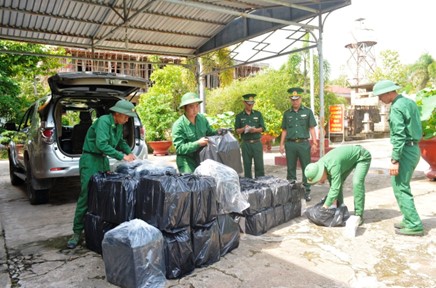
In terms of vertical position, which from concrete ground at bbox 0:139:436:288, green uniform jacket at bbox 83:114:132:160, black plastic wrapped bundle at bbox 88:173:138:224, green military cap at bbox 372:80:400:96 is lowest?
concrete ground at bbox 0:139:436:288

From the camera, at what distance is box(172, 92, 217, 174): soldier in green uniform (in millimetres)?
4016

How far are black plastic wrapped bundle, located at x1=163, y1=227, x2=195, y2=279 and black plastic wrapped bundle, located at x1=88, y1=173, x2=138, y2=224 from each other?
→ 0.46m

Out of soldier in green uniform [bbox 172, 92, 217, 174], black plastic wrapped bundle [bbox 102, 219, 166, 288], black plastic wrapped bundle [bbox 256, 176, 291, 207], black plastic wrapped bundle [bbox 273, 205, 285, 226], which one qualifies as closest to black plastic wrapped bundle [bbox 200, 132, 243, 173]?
soldier in green uniform [bbox 172, 92, 217, 174]

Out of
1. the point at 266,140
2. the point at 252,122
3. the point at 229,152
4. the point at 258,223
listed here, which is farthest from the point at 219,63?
the point at 258,223

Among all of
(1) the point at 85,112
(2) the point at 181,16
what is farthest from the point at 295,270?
(2) the point at 181,16

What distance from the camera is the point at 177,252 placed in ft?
9.29

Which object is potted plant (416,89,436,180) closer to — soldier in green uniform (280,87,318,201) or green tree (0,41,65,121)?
soldier in green uniform (280,87,318,201)

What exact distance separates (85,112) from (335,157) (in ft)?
15.1

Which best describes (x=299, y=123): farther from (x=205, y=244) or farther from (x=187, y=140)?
(x=205, y=244)

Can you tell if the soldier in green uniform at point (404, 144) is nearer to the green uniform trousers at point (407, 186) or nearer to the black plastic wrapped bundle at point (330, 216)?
the green uniform trousers at point (407, 186)

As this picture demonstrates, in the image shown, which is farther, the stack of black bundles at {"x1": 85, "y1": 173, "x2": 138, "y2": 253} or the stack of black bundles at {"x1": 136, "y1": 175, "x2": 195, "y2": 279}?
the stack of black bundles at {"x1": 85, "y1": 173, "x2": 138, "y2": 253}

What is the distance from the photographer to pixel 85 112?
6469mm

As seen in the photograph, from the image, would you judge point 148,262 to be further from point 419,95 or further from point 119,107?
point 419,95

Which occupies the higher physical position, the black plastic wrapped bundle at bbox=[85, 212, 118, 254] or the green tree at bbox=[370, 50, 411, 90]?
the green tree at bbox=[370, 50, 411, 90]
